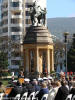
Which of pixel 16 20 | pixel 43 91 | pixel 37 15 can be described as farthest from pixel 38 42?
pixel 16 20

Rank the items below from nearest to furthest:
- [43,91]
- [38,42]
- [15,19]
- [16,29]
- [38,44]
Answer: [43,91], [38,42], [38,44], [16,29], [15,19]

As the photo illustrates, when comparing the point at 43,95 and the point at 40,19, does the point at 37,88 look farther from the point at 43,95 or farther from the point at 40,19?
the point at 40,19

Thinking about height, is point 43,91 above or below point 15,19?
above

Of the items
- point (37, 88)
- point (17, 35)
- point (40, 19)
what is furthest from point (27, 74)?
point (17, 35)

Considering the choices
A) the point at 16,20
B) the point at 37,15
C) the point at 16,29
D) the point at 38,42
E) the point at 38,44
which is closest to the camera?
the point at 38,42

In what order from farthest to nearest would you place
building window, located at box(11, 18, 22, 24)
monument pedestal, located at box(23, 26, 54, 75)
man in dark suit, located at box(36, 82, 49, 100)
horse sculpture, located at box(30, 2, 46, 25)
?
building window, located at box(11, 18, 22, 24)
horse sculpture, located at box(30, 2, 46, 25)
monument pedestal, located at box(23, 26, 54, 75)
man in dark suit, located at box(36, 82, 49, 100)

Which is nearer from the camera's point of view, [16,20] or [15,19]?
[16,20]

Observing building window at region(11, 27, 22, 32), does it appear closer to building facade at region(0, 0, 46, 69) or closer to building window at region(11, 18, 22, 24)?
building facade at region(0, 0, 46, 69)

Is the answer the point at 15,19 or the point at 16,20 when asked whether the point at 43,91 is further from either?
the point at 15,19

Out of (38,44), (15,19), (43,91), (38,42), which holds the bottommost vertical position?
(15,19)

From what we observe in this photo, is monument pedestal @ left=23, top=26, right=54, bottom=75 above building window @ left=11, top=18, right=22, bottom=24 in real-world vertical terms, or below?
above

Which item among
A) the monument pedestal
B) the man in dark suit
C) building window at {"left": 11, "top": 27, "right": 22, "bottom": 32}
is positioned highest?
the man in dark suit

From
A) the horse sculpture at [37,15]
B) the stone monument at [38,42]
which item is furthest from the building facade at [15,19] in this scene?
the stone monument at [38,42]

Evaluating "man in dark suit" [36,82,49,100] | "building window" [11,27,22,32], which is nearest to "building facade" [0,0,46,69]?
"building window" [11,27,22,32]
